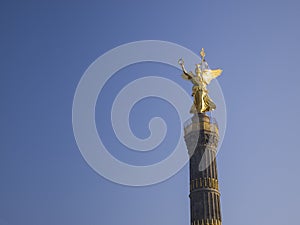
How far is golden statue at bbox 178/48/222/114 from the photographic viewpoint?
164 feet

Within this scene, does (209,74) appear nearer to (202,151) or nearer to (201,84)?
(201,84)

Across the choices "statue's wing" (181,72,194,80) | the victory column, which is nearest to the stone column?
the victory column

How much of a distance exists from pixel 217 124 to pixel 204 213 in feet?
37.0

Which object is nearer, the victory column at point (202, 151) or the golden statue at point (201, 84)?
the victory column at point (202, 151)

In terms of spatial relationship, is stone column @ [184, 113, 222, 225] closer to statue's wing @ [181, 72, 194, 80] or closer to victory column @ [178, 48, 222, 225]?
victory column @ [178, 48, 222, 225]

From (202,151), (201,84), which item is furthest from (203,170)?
(201,84)

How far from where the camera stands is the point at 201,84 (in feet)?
167

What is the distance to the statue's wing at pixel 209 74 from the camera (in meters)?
51.6

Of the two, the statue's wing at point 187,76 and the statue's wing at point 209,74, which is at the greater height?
the statue's wing at point 209,74

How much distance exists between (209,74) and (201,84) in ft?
6.91

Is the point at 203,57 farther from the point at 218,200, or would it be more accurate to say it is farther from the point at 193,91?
the point at 218,200

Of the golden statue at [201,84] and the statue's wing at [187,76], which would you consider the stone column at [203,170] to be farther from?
the statue's wing at [187,76]

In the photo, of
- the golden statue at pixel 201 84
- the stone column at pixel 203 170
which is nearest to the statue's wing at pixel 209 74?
the golden statue at pixel 201 84

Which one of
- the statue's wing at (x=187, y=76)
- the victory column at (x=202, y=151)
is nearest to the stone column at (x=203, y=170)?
the victory column at (x=202, y=151)
